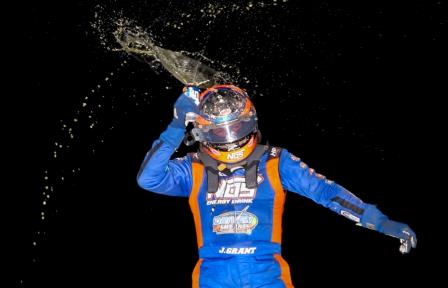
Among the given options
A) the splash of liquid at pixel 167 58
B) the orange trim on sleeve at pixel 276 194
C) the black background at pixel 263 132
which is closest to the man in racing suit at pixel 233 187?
the orange trim on sleeve at pixel 276 194

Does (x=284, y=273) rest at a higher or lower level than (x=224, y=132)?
lower

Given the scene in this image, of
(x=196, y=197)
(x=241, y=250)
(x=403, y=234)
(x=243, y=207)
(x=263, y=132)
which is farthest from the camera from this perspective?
(x=263, y=132)

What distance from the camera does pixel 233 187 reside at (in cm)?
391

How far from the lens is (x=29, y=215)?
23.5 feet

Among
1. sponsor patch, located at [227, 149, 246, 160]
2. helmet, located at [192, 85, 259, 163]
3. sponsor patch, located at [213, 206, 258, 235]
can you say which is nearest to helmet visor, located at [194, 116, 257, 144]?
helmet, located at [192, 85, 259, 163]

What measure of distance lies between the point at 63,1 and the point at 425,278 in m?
5.62

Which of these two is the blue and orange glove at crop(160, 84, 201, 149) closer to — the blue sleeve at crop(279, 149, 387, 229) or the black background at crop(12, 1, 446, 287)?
the blue sleeve at crop(279, 149, 387, 229)

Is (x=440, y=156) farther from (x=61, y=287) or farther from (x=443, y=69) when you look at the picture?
(x=61, y=287)

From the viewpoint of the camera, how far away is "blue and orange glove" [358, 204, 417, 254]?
11.2 ft

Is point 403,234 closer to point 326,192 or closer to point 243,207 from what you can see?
point 326,192

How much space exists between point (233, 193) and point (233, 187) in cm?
5

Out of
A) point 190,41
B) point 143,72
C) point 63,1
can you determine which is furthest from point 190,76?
point 63,1

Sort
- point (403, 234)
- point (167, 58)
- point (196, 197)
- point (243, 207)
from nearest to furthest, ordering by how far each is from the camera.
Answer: point (403, 234)
point (243, 207)
point (196, 197)
point (167, 58)

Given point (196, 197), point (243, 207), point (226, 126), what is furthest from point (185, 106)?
point (243, 207)
